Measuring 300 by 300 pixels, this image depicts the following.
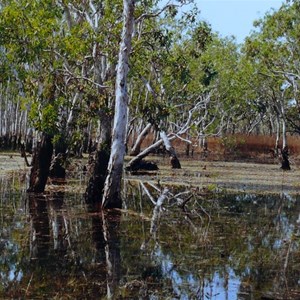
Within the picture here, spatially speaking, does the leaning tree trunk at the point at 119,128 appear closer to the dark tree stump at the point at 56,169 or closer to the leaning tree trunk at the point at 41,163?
the leaning tree trunk at the point at 41,163

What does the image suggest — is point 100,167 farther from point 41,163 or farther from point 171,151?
point 171,151

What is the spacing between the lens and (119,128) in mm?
13852

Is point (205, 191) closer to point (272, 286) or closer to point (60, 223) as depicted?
point (60, 223)

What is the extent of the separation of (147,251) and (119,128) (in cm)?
464

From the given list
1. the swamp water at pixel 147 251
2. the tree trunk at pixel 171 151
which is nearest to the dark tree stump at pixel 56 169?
the swamp water at pixel 147 251

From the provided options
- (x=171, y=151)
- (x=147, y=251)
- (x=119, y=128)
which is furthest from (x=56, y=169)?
(x=147, y=251)

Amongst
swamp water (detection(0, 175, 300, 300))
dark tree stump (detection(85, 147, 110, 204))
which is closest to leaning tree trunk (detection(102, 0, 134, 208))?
swamp water (detection(0, 175, 300, 300))

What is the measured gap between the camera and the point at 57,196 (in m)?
16.9

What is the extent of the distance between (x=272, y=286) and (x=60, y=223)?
5534 millimetres

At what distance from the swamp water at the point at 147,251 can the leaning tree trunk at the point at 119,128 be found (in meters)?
0.48

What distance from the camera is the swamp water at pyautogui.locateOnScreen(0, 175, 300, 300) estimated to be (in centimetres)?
754

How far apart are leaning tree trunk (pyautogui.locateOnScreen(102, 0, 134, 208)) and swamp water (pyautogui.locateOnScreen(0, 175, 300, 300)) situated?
48 centimetres

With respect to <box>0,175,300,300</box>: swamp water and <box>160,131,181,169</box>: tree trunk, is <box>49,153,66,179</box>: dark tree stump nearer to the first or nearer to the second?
<box>0,175,300,300</box>: swamp water

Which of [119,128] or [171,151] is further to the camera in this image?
[171,151]
